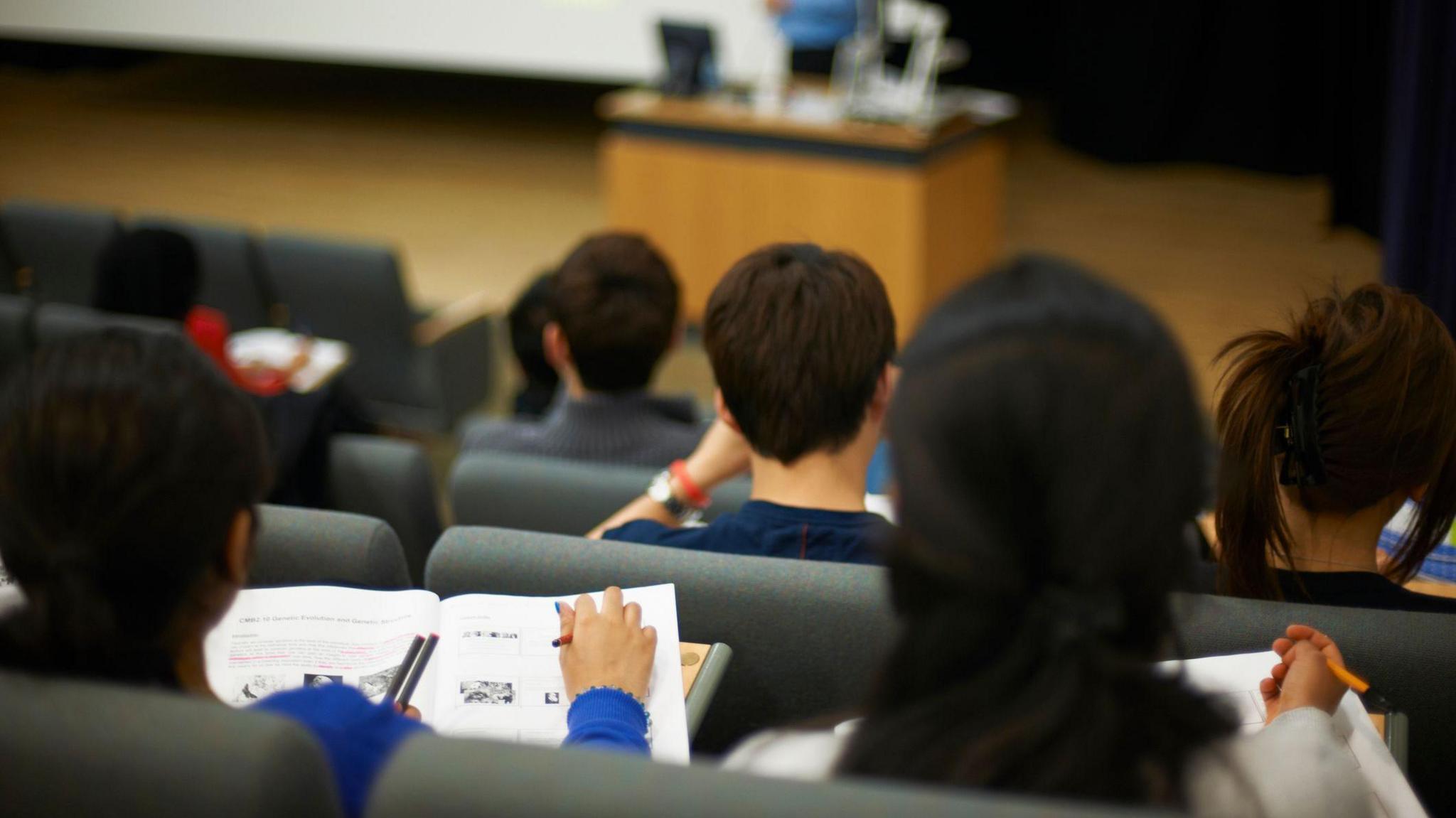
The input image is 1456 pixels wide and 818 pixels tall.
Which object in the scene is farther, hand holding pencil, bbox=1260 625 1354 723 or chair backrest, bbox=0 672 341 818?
hand holding pencil, bbox=1260 625 1354 723

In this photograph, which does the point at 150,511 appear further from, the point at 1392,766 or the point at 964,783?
the point at 1392,766

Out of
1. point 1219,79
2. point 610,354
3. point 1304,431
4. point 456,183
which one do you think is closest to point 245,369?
point 610,354

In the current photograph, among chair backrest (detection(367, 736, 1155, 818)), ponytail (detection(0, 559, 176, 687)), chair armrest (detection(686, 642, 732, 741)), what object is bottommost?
chair armrest (detection(686, 642, 732, 741))

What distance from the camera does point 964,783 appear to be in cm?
81

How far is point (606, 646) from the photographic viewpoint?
1331 millimetres

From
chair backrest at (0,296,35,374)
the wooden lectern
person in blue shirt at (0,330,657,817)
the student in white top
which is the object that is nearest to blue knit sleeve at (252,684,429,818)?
person in blue shirt at (0,330,657,817)

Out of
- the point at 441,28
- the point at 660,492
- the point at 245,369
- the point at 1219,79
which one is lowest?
the point at 245,369

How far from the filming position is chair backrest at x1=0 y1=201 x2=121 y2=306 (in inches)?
157

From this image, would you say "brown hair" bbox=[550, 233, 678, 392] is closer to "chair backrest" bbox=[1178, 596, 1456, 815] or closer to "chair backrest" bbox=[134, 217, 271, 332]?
"chair backrest" bbox=[1178, 596, 1456, 815]

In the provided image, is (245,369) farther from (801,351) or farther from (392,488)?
(801,351)

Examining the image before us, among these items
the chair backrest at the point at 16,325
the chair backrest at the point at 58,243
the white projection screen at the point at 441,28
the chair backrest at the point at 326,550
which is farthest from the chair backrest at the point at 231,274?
the white projection screen at the point at 441,28

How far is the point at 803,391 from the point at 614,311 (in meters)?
0.83

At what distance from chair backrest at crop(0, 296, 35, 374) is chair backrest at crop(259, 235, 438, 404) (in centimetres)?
88

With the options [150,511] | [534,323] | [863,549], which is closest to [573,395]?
[534,323]
